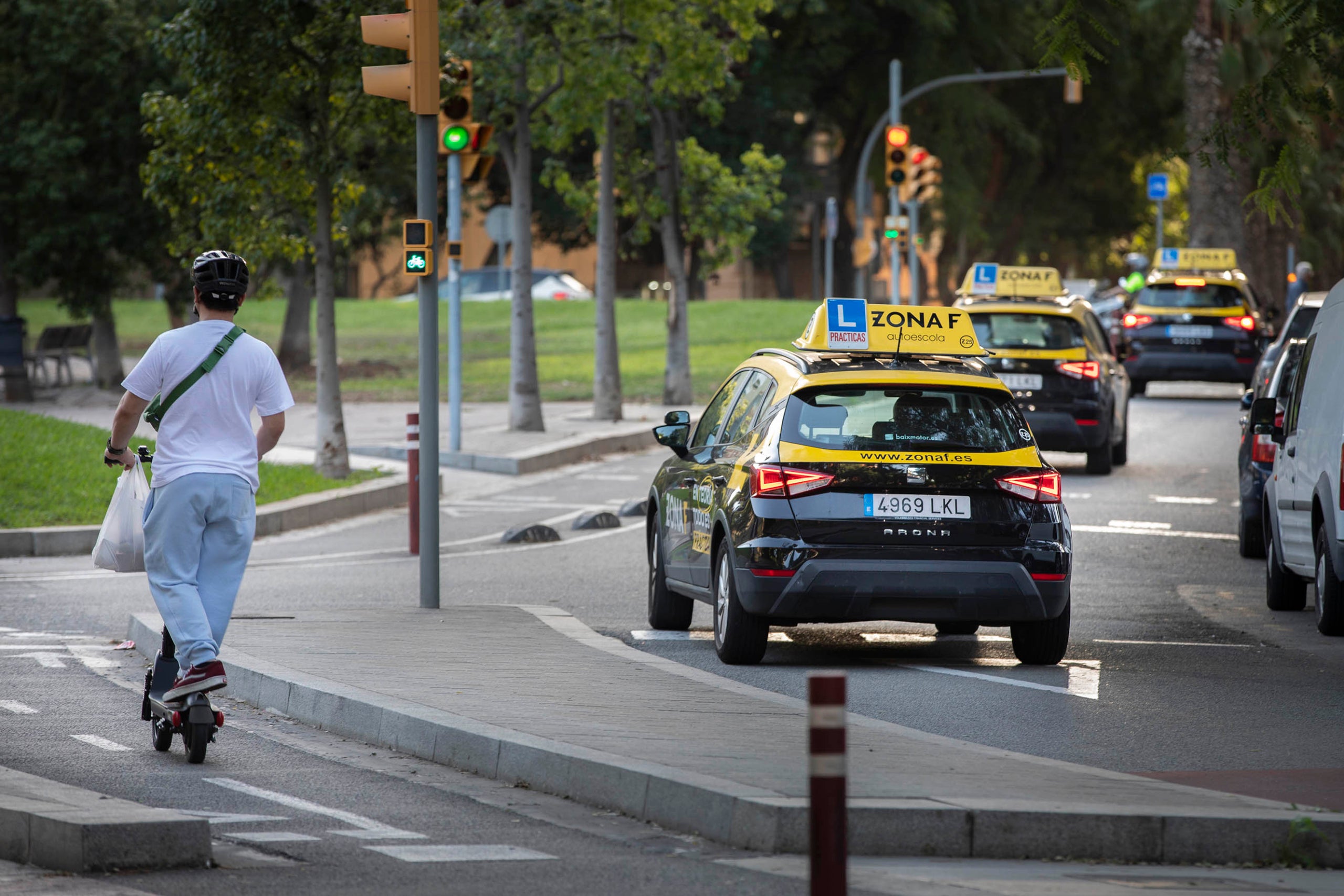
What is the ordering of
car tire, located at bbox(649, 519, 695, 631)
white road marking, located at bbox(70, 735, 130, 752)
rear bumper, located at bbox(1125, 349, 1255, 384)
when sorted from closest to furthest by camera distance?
white road marking, located at bbox(70, 735, 130, 752) → car tire, located at bbox(649, 519, 695, 631) → rear bumper, located at bbox(1125, 349, 1255, 384)

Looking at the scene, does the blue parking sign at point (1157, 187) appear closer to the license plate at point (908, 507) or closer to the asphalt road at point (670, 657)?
the asphalt road at point (670, 657)

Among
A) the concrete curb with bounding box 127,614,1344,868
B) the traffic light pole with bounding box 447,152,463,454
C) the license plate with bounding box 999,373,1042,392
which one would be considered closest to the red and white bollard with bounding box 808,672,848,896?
the concrete curb with bounding box 127,614,1344,868

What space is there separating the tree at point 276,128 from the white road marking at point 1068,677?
11400 millimetres

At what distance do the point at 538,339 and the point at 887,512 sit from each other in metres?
37.4

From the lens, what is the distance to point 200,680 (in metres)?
7.68

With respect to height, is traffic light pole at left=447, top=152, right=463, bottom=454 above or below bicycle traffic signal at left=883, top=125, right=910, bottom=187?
below

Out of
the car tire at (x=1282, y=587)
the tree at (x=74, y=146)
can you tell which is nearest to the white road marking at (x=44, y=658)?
the car tire at (x=1282, y=587)

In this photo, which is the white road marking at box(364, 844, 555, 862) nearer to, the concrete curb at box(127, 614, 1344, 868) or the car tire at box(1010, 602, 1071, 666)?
the concrete curb at box(127, 614, 1344, 868)

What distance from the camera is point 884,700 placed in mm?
9195

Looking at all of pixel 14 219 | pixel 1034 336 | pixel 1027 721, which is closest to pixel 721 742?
pixel 1027 721

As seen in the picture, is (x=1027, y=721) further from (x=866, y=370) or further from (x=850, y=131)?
(x=850, y=131)

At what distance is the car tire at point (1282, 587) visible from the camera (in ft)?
42.4

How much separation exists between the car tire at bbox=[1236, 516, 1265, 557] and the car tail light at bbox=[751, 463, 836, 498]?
263 inches

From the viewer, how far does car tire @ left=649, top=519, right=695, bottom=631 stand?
11.7 metres
